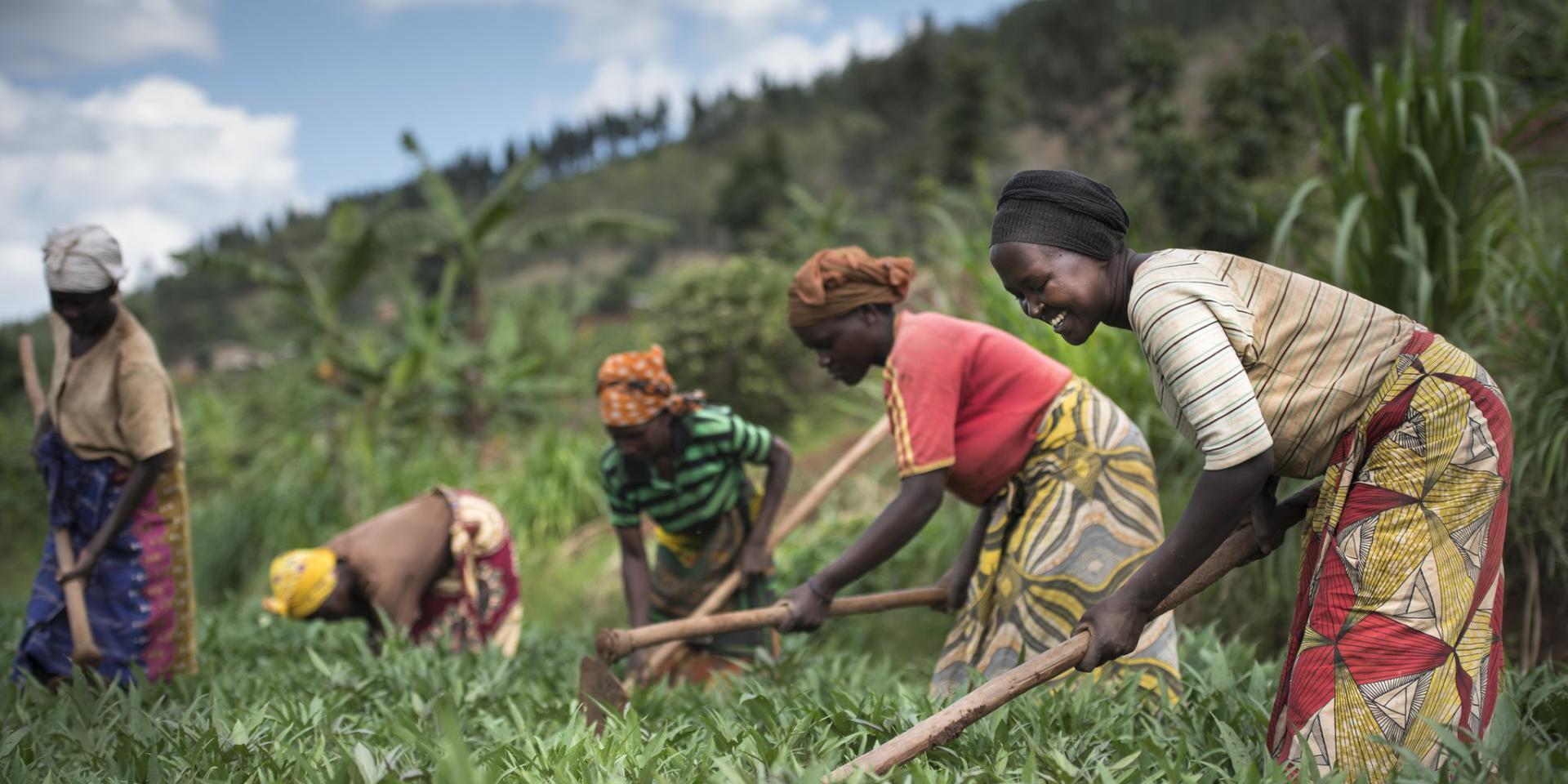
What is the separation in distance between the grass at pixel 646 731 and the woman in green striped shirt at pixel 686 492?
1.58 feet

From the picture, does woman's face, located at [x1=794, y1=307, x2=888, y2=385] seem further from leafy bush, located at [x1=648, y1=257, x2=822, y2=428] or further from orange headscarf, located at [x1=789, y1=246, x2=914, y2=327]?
leafy bush, located at [x1=648, y1=257, x2=822, y2=428]

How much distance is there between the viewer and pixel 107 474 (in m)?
3.33

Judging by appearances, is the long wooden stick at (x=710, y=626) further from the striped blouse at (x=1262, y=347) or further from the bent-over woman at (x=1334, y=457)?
the striped blouse at (x=1262, y=347)

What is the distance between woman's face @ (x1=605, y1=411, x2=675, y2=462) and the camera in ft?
11.4

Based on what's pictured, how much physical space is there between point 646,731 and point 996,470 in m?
1.07

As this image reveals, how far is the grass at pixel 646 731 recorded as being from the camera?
1.95 meters

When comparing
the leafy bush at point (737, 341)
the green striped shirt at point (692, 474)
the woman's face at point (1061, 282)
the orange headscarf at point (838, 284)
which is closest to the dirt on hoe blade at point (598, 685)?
the green striped shirt at point (692, 474)

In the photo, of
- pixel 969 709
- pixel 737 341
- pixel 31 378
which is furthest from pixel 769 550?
pixel 737 341

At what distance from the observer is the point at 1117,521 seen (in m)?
2.58

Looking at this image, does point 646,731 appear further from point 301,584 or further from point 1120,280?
point 301,584

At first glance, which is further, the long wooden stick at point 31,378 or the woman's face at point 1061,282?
the long wooden stick at point 31,378

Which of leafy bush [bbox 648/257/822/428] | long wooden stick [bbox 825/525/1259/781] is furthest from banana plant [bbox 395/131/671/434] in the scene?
long wooden stick [bbox 825/525/1259/781]

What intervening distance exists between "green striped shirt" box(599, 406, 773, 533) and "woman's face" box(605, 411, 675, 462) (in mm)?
47

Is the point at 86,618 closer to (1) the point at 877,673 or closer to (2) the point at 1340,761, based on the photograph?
(1) the point at 877,673
